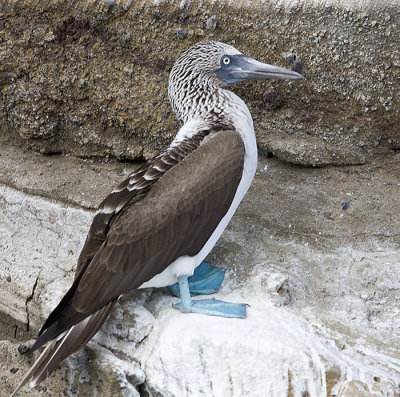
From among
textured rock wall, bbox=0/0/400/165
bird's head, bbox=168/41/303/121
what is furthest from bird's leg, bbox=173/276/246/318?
textured rock wall, bbox=0/0/400/165

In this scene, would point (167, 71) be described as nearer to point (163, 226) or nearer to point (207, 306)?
point (163, 226)

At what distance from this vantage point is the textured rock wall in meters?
4.47

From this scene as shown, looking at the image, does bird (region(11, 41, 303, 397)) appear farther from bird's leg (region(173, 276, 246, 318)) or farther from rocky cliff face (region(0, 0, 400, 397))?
rocky cliff face (region(0, 0, 400, 397))

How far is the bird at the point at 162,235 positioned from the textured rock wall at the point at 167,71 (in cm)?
91

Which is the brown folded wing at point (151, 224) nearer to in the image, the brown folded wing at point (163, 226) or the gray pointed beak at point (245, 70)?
the brown folded wing at point (163, 226)

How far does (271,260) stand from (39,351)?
1373 mm

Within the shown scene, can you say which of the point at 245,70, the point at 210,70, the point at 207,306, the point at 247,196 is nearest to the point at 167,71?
the point at 210,70

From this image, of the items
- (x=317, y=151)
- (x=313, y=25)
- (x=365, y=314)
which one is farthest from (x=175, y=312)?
(x=313, y=25)

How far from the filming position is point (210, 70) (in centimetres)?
417

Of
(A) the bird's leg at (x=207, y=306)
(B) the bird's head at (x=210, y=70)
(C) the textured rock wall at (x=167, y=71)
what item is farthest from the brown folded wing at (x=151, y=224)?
(C) the textured rock wall at (x=167, y=71)

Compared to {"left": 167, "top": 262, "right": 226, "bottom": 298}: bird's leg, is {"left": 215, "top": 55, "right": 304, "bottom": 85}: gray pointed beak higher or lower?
higher

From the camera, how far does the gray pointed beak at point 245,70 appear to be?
161 inches

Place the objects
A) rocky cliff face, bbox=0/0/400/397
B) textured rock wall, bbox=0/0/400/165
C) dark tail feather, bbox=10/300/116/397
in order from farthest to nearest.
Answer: textured rock wall, bbox=0/0/400/165 → rocky cliff face, bbox=0/0/400/397 → dark tail feather, bbox=10/300/116/397

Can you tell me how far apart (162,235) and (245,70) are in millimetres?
1193
